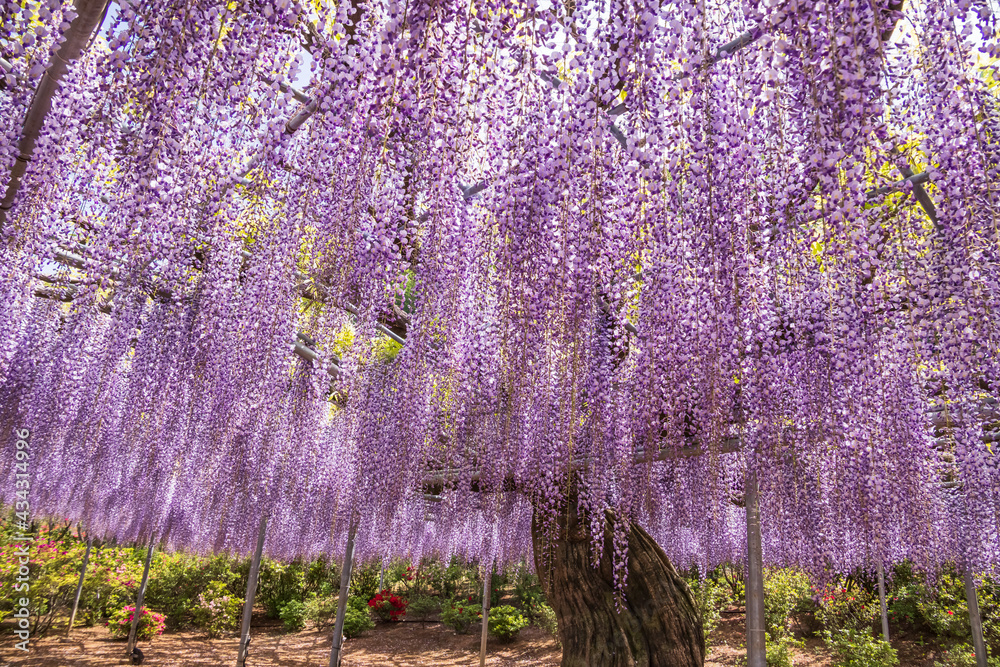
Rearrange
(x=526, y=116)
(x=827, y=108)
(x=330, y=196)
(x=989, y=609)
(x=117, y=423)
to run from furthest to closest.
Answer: (x=989, y=609)
(x=117, y=423)
(x=330, y=196)
(x=526, y=116)
(x=827, y=108)

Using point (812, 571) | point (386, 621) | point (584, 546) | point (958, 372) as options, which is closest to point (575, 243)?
point (958, 372)

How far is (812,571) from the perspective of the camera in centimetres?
709

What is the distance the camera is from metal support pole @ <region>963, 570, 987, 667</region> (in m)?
7.69

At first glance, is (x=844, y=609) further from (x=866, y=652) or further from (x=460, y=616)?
(x=460, y=616)

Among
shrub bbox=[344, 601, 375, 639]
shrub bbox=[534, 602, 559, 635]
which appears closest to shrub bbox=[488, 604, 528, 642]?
shrub bbox=[534, 602, 559, 635]

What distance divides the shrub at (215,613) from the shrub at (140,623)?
1.29 metres

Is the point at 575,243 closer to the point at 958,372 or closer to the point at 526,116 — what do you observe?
the point at 526,116

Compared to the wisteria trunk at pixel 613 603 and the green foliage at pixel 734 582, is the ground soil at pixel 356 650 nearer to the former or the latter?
the green foliage at pixel 734 582

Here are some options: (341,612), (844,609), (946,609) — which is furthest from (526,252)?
(946,609)

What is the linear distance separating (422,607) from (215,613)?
4.93 m

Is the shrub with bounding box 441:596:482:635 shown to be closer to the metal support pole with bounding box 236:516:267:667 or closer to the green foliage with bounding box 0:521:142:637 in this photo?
the metal support pole with bounding box 236:516:267:667

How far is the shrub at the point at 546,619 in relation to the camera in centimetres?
1114

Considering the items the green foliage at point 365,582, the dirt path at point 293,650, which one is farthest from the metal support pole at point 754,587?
the green foliage at point 365,582

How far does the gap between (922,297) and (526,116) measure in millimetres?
3014
